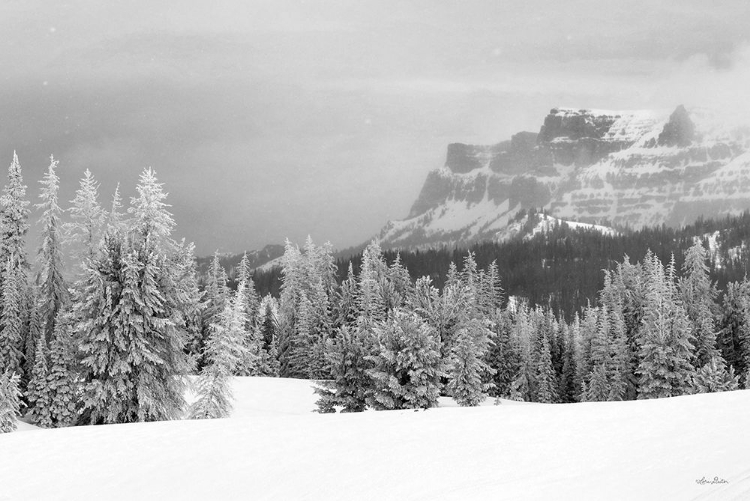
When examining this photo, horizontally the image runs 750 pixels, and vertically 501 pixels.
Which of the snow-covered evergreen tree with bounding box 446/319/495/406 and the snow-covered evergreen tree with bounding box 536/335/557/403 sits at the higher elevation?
the snow-covered evergreen tree with bounding box 446/319/495/406

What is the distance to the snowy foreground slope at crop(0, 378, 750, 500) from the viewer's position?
10828 millimetres

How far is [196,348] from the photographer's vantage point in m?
59.3

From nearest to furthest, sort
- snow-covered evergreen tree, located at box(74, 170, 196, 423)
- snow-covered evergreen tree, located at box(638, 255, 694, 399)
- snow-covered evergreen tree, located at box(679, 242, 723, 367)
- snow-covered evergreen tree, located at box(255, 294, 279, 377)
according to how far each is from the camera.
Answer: snow-covered evergreen tree, located at box(74, 170, 196, 423)
snow-covered evergreen tree, located at box(638, 255, 694, 399)
snow-covered evergreen tree, located at box(679, 242, 723, 367)
snow-covered evergreen tree, located at box(255, 294, 279, 377)

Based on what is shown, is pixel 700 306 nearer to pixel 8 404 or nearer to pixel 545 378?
pixel 545 378

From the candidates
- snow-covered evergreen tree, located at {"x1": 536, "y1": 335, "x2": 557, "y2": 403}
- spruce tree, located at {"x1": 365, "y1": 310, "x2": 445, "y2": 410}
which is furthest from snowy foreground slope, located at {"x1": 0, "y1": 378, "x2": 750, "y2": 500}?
snow-covered evergreen tree, located at {"x1": 536, "y1": 335, "x2": 557, "y2": 403}

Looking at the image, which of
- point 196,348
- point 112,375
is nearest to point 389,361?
point 112,375

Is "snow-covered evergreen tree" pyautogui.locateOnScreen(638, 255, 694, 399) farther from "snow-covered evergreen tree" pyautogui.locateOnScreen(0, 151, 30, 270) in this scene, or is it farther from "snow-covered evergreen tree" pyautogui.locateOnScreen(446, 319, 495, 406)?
"snow-covered evergreen tree" pyautogui.locateOnScreen(0, 151, 30, 270)

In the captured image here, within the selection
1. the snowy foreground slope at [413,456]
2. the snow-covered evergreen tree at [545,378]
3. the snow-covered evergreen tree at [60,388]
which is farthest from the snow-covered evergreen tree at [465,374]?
the snowy foreground slope at [413,456]

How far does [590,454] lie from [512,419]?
3781mm

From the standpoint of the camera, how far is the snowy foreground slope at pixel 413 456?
35.5 feet

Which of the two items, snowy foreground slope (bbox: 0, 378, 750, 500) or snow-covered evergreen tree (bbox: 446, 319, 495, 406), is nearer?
snowy foreground slope (bbox: 0, 378, 750, 500)

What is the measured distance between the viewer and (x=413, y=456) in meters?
13.4

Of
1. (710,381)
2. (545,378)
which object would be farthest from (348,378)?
(545,378)

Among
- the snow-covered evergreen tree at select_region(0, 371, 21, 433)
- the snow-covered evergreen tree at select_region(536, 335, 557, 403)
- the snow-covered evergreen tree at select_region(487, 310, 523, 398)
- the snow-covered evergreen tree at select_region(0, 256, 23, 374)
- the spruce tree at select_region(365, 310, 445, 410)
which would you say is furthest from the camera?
the snow-covered evergreen tree at select_region(536, 335, 557, 403)
